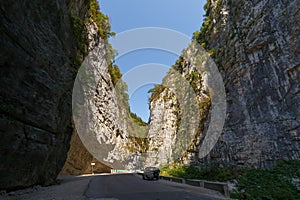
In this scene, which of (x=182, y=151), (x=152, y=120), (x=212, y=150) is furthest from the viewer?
(x=152, y=120)

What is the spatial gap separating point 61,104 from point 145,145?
1287 inches

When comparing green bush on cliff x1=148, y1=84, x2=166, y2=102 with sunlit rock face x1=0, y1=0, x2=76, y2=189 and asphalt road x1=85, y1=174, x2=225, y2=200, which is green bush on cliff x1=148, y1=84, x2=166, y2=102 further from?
asphalt road x1=85, y1=174, x2=225, y2=200

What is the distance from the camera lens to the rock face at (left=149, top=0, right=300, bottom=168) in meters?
11.4

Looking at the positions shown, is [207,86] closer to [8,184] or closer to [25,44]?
[25,44]

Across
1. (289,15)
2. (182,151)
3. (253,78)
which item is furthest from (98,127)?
(289,15)

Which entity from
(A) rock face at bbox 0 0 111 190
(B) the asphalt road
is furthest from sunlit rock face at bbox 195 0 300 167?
(A) rock face at bbox 0 0 111 190

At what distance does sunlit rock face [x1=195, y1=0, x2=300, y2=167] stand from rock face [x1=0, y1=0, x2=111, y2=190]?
14086 millimetres

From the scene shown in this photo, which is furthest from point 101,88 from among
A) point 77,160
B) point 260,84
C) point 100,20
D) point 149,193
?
point 149,193

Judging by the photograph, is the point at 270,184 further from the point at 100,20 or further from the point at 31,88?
the point at 100,20

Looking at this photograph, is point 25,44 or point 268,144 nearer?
point 25,44

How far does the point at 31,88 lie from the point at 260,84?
618 inches

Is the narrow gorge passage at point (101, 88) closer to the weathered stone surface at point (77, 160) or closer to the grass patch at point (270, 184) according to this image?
the weathered stone surface at point (77, 160)

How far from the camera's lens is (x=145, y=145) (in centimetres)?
4200

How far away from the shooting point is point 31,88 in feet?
27.5
